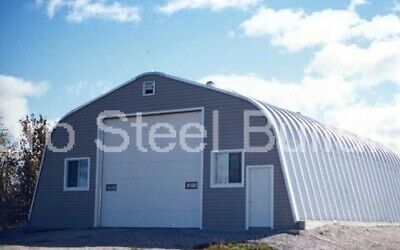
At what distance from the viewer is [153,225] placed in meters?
24.5

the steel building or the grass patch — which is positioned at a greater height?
the steel building

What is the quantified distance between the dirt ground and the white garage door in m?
1.25

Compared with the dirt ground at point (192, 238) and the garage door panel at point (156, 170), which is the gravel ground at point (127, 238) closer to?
the dirt ground at point (192, 238)

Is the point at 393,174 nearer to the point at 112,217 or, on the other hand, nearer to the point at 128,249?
the point at 112,217

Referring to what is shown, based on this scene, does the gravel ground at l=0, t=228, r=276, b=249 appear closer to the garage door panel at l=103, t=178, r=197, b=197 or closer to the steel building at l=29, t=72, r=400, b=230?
the steel building at l=29, t=72, r=400, b=230

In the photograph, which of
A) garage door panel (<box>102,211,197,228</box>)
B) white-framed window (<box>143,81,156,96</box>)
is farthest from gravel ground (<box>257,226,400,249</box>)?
white-framed window (<box>143,81,156,96</box>)

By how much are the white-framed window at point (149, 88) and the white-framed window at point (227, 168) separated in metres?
3.83

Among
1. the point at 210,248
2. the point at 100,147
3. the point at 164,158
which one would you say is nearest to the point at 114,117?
the point at 100,147

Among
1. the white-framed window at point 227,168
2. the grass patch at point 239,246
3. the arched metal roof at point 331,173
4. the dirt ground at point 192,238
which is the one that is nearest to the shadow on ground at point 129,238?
the dirt ground at point 192,238

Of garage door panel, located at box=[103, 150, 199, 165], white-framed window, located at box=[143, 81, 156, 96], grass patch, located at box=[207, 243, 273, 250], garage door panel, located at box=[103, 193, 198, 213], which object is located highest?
white-framed window, located at box=[143, 81, 156, 96]

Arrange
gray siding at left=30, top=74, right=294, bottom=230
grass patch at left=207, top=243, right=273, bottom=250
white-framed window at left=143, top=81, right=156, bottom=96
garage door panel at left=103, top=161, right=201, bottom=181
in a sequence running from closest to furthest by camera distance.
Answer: grass patch at left=207, top=243, right=273, bottom=250 → gray siding at left=30, top=74, right=294, bottom=230 → garage door panel at left=103, top=161, right=201, bottom=181 → white-framed window at left=143, top=81, right=156, bottom=96

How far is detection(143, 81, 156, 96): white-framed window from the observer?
25.2m

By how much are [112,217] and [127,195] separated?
43.0 inches

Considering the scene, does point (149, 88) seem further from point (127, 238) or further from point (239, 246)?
point (239, 246)
